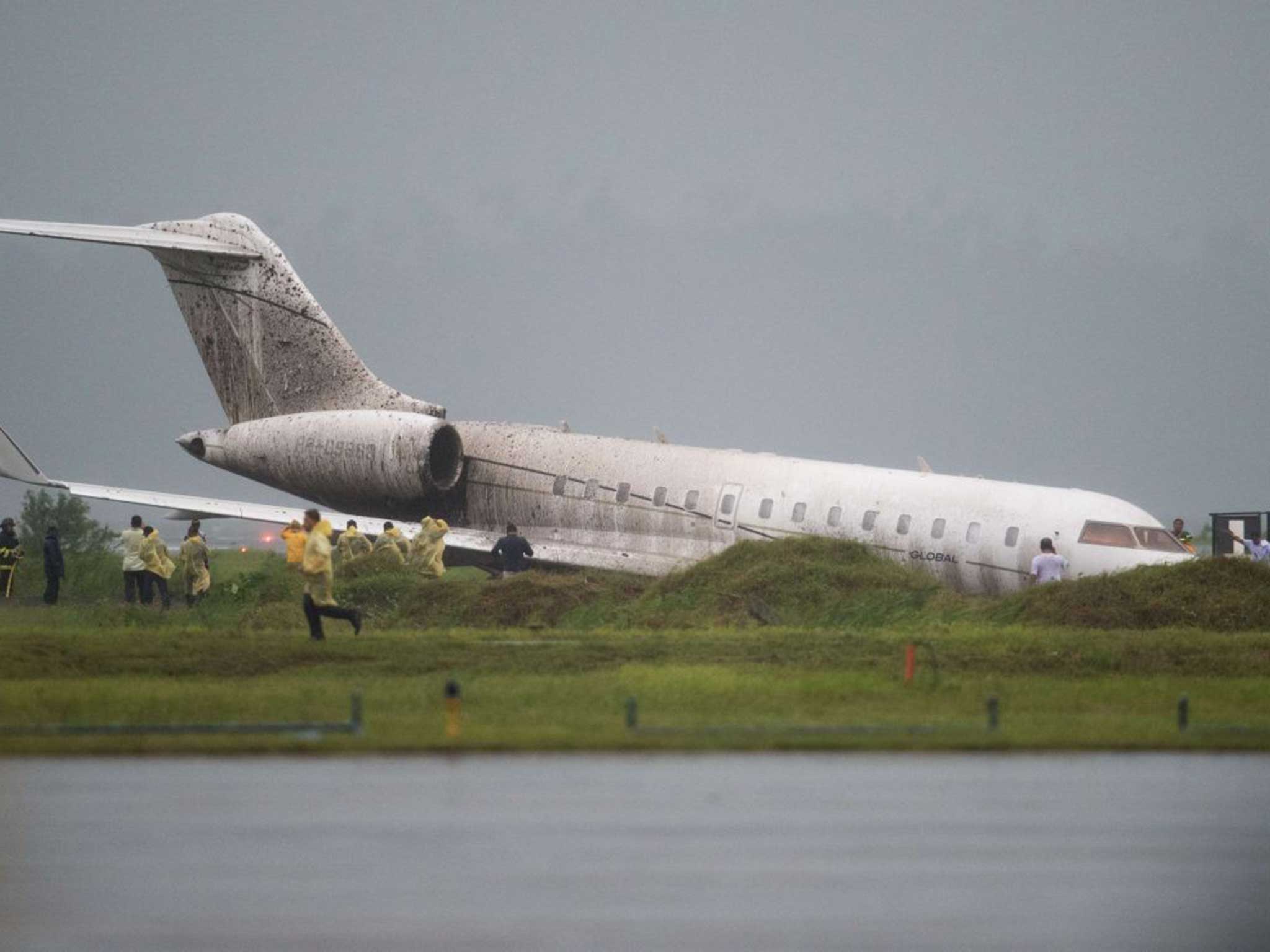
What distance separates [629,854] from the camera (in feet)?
44.1

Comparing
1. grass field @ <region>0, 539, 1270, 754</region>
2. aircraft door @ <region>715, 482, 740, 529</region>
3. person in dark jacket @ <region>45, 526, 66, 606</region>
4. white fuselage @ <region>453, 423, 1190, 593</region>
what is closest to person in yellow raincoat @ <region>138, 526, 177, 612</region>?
grass field @ <region>0, 539, 1270, 754</region>

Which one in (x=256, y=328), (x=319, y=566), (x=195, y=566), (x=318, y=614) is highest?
(x=256, y=328)

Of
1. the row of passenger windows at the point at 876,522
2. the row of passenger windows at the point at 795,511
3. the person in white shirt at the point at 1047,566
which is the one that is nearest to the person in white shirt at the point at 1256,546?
the row of passenger windows at the point at 876,522

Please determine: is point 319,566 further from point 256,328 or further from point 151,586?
point 256,328

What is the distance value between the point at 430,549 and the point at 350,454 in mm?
5363

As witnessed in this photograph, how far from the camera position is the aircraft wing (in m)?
41.8

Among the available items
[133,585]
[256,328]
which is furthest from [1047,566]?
[256,328]

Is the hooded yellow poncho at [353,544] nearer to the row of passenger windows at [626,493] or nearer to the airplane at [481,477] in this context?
the airplane at [481,477]

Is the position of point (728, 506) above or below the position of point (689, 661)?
above

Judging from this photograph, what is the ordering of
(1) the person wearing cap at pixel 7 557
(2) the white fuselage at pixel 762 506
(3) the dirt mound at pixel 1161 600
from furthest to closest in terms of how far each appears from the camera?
(1) the person wearing cap at pixel 7 557, (2) the white fuselage at pixel 762 506, (3) the dirt mound at pixel 1161 600

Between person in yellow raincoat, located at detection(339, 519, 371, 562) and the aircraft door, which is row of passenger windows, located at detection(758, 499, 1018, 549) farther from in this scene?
person in yellow raincoat, located at detection(339, 519, 371, 562)

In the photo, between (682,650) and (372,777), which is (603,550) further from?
(372,777)

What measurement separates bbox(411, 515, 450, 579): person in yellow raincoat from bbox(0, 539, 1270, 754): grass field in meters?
2.10

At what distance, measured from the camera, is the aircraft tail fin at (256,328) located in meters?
46.5
